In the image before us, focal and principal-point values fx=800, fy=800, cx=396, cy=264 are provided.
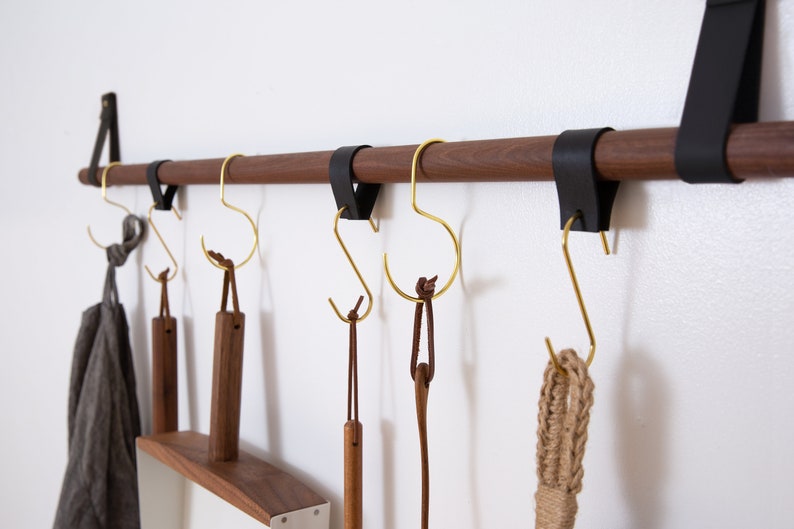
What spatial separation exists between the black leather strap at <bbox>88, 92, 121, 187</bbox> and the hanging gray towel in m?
0.07

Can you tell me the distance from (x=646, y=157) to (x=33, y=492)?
1022 mm

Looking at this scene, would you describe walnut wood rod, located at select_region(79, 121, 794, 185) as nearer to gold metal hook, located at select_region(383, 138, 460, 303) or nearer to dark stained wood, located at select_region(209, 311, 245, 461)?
gold metal hook, located at select_region(383, 138, 460, 303)

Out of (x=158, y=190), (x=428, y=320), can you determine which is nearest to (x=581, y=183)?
(x=428, y=320)

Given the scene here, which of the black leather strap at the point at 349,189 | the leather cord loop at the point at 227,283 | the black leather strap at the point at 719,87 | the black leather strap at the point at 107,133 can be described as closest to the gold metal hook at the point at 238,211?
the leather cord loop at the point at 227,283

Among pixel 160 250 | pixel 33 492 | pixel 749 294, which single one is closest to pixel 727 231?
pixel 749 294

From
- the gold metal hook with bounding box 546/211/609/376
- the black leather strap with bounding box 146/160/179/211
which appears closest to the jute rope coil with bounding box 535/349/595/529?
the gold metal hook with bounding box 546/211/609/376

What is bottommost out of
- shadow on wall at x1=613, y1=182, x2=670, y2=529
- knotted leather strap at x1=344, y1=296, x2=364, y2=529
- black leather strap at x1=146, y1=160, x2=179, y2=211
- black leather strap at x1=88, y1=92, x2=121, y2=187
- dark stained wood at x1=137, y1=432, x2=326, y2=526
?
dark stained wood at x1=137, y1=432, x2=326, y2=526

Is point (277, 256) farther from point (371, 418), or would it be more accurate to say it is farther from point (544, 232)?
point (544, 232)

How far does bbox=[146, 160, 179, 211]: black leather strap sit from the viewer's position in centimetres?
71

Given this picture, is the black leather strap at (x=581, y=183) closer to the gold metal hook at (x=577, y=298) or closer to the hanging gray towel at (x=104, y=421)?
the gold metal hook at (x=577, y=298)

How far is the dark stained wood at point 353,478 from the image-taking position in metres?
0.51

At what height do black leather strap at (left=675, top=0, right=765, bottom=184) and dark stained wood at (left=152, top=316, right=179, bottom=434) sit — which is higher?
black leather strap at (left=675, top=0, right=765, bottom=184)

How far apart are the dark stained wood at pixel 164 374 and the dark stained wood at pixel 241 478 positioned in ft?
0.16

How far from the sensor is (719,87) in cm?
33
